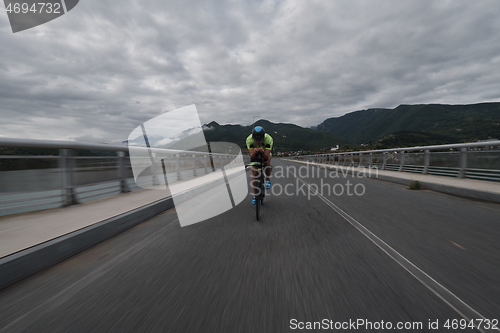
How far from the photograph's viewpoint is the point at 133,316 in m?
2.14

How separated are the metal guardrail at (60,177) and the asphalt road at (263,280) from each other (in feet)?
7.63

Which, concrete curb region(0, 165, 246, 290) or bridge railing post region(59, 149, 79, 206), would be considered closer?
concrete curb region(0, 165, 246, 290)

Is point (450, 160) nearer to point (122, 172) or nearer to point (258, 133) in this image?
point (258, 133)

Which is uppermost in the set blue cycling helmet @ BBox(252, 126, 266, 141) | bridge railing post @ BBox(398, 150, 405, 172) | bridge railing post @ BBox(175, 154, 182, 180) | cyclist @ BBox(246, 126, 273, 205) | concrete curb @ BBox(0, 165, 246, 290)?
blue cycling helmet @ BBox(252, 126, 266, 141)

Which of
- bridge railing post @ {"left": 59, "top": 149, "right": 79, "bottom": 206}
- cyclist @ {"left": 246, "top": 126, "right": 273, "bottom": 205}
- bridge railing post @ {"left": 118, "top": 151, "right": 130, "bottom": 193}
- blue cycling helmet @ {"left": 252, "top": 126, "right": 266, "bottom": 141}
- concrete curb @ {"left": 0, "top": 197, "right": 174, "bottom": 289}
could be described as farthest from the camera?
bridge railing post @ {"left": 118, "top": 151, "right": 130, "bottom": 193}

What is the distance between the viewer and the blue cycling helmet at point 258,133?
20.2 feet

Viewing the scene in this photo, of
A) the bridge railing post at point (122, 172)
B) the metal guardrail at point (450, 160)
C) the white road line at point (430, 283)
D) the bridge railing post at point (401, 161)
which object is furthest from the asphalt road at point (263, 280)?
the bridge railing post at point (401, 161)

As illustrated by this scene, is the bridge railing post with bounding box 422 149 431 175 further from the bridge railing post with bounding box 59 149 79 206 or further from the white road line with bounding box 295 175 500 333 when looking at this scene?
the bridge railing post with bounding box 59 149 79 206

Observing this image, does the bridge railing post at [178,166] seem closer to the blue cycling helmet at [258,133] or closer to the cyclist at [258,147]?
the cyclist at [258,147]

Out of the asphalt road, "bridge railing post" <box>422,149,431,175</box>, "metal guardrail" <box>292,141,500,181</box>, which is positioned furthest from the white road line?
"bridge railing post" <box>422,149,431,175</box>

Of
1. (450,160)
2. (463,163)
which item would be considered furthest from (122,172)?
(450,160)

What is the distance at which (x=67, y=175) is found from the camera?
6.06m

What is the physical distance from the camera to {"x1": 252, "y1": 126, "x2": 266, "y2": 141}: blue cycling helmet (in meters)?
6.16

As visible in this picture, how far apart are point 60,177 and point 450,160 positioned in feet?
44.0
